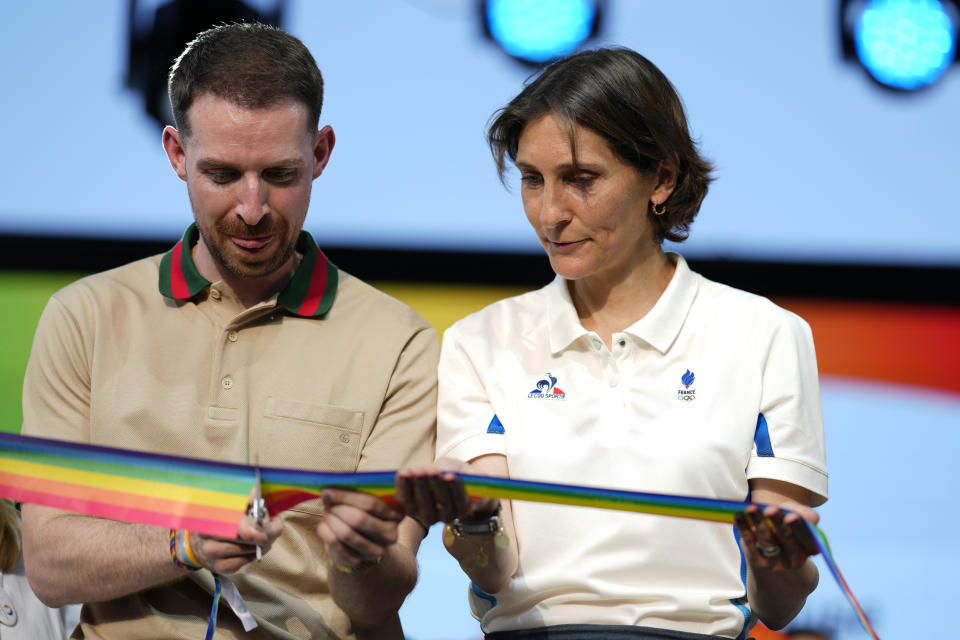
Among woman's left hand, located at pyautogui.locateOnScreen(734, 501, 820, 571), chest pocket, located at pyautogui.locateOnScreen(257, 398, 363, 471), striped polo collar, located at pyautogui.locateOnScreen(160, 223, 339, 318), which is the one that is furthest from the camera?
striped polo collar, located at pyautogui.locateOnScreen(160, 223, 339, 318)

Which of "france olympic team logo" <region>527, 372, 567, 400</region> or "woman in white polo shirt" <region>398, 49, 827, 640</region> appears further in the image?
"france olympic team logo" <region>527, 372, 567, 400</region>

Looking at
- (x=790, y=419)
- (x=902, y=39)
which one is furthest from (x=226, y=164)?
(x=902, y=39)

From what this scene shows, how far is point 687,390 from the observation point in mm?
2086

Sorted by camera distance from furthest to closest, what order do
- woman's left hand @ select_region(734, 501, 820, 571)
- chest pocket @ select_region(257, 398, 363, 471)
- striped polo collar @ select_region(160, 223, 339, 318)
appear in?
striped polo collar @ select_region(160, 223, 339, 318) < chest pocket @ select_region(257, 398, 363, 471) < woman's left hand @ select_region(734, 501, 820, 571)

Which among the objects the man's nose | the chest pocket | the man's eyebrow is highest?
the man's eyebrow

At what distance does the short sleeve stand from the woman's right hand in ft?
0.74

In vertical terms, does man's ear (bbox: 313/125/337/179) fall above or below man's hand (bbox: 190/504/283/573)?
above

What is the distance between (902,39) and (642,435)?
2.37 meters

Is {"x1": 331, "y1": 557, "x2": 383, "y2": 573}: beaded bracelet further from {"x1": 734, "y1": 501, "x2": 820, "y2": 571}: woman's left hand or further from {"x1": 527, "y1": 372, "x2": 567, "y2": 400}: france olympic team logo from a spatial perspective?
{"x1": 734, "y1": 501, "x2": 820, "y2": 571}: woman's left hand

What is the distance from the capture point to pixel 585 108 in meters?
2.09

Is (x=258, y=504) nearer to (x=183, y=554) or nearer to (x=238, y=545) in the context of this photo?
(x=238, y=545)

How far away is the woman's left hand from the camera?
66.4 inches

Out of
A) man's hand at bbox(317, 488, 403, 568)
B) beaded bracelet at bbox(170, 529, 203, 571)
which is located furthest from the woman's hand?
beaded bracelet at bbox(170, 529, 203, 571)

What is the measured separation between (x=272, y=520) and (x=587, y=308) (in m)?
0.76
